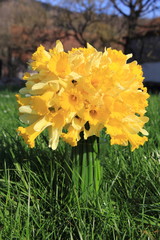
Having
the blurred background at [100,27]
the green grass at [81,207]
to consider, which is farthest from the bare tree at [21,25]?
the green grass at [81,207]

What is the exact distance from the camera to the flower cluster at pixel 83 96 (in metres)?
1.28

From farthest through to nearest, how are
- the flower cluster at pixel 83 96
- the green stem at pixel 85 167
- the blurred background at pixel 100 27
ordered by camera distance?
the blurred background at pixel 100 27
the green stem at pixel 85 167
the flower cluster at pixel 83 96

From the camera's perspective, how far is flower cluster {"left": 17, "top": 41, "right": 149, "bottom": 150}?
128 cm

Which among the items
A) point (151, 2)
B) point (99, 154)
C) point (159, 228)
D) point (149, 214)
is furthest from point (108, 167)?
point (151, 2)

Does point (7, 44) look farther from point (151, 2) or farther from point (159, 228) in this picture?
point (159, 228)

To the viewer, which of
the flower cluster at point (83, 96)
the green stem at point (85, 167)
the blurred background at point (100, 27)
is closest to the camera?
the flower cluster at point (83, 96)

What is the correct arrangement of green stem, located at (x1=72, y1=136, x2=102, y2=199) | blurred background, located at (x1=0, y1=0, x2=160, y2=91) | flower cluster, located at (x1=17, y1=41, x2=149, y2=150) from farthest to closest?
blurred background, located at (x1=0, y1=0, x2=160, y2=91)
green stem, located at (x1=72, y1=136, x2=102, y2=199)
flower cluster, located at (x1=17, y1=41, x2=149, y2=150)

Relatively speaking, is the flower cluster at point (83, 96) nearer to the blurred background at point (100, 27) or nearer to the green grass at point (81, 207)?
the green grass at point (81, 207)

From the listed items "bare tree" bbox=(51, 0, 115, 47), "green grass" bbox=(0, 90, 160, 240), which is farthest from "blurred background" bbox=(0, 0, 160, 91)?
"green grass" bbox=(0, 90, 160, 240)

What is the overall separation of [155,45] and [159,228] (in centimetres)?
1674

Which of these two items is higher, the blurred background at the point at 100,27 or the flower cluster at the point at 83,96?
the blurred background at the point at 100,27

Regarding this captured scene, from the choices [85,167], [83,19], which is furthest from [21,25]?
[85,167]

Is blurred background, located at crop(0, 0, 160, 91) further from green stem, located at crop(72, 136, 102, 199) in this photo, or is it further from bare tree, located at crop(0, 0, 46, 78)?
green stem, located at crop(72, 136, 102, 199)

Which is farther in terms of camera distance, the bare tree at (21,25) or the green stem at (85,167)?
the bare tree at (21,25)
